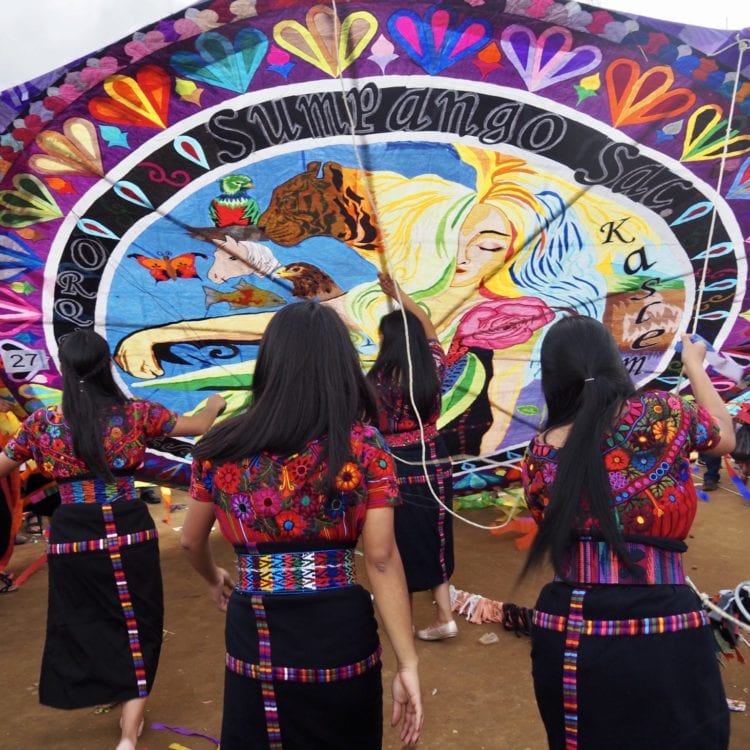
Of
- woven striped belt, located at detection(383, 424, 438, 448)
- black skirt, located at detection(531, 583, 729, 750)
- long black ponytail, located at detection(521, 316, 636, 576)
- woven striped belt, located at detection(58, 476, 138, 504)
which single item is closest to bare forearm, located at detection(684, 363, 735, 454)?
long black ponytail, located at detection(521, 316, 636, 576)

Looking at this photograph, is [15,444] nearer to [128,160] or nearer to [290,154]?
[128,160]

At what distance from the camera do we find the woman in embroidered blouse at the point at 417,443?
11.4ft

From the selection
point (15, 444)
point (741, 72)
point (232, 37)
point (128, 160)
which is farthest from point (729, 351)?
point (15, 444)

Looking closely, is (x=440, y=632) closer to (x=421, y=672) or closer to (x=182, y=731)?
(x=421, y=672)

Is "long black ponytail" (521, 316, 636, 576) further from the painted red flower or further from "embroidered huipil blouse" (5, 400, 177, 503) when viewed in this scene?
the painted red flower

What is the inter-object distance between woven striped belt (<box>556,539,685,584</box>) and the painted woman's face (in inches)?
71.7

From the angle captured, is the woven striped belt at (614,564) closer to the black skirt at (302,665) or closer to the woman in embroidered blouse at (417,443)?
the black skirt at (302,665)

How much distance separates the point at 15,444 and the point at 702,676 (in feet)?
7.53

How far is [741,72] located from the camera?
292 centimetres

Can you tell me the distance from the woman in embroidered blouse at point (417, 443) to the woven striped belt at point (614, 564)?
4.90 feet

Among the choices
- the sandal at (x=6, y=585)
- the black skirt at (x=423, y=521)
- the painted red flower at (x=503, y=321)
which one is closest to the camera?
the painted red flower at (x=503, y=321)

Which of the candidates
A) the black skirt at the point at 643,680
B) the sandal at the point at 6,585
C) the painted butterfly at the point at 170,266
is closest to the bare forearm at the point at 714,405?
the black skirt at the point at 643,680

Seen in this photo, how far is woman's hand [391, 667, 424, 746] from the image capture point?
5.74ft

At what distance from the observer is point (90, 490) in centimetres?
292
